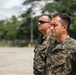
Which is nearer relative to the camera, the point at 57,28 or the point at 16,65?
the point at 57,28

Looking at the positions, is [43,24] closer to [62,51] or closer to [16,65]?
[62,51]

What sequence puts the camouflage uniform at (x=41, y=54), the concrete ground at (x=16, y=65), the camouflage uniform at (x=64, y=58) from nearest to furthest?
the camouflage uniform at (x=64, y=58), the camouflage uniform at (x=41, y=54), the concrete ground at (x=16, y=65)

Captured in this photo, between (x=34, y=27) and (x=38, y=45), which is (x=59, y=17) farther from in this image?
(x=34, y=27)

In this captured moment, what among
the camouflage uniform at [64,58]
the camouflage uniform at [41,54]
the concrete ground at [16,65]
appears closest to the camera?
the camouflage uniform at [64,58]

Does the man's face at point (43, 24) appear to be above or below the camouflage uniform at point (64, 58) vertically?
above

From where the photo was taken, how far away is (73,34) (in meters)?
44.4

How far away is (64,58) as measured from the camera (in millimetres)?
2744

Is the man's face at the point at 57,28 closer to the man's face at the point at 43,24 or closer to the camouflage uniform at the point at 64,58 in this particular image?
the camouflage uniform at the point at 64,58

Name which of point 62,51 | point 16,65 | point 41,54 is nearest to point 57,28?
point 62,51

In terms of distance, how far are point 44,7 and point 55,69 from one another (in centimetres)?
4161

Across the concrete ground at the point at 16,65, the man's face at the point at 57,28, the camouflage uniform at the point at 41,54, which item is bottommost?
the concrete ground at the point at 16,65

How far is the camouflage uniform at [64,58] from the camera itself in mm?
2725

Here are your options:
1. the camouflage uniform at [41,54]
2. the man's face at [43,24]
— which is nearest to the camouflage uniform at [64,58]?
the camouflage uniform at [41,54]

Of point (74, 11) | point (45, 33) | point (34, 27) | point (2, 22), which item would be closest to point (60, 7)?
point (74, 11)
